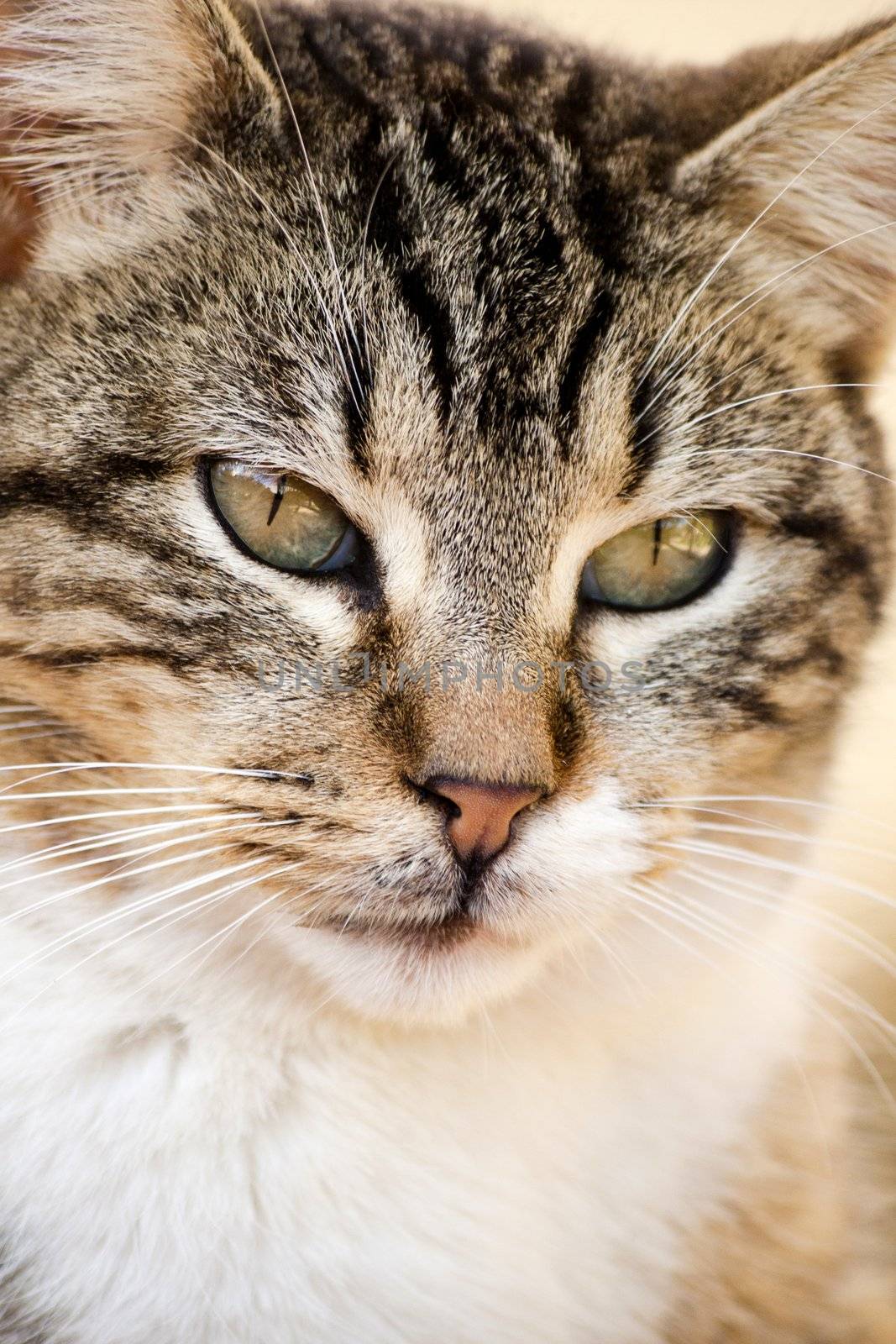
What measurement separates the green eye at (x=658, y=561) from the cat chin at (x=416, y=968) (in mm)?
208

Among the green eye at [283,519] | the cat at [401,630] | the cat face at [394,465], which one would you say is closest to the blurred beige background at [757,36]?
the cat at [401,630]

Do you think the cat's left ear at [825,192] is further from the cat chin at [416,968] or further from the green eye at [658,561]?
the cat chin at [416,968]

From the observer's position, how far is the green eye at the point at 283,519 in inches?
23.5

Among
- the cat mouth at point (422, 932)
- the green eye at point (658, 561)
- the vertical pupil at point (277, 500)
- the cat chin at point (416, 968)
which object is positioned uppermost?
the vertical pupil at point (277, 500)

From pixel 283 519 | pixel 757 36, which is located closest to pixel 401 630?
pixel 283 519

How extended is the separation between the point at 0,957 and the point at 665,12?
79cm

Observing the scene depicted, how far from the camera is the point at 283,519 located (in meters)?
0.61

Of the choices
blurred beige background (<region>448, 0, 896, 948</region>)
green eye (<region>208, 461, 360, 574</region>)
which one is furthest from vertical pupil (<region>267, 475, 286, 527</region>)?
blurred beige background (<region>448, 0, 896, 948</region>)

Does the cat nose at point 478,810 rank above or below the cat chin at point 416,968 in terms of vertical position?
above

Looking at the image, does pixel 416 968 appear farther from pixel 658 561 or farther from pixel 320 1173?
pixel 658 561

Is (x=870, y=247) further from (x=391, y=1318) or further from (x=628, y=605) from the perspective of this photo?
(x=391, y=1318)

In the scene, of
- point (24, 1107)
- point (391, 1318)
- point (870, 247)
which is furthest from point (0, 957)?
point (870, 247)

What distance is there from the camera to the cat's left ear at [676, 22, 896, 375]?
0.62 metres

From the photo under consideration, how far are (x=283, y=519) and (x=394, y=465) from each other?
7cm
